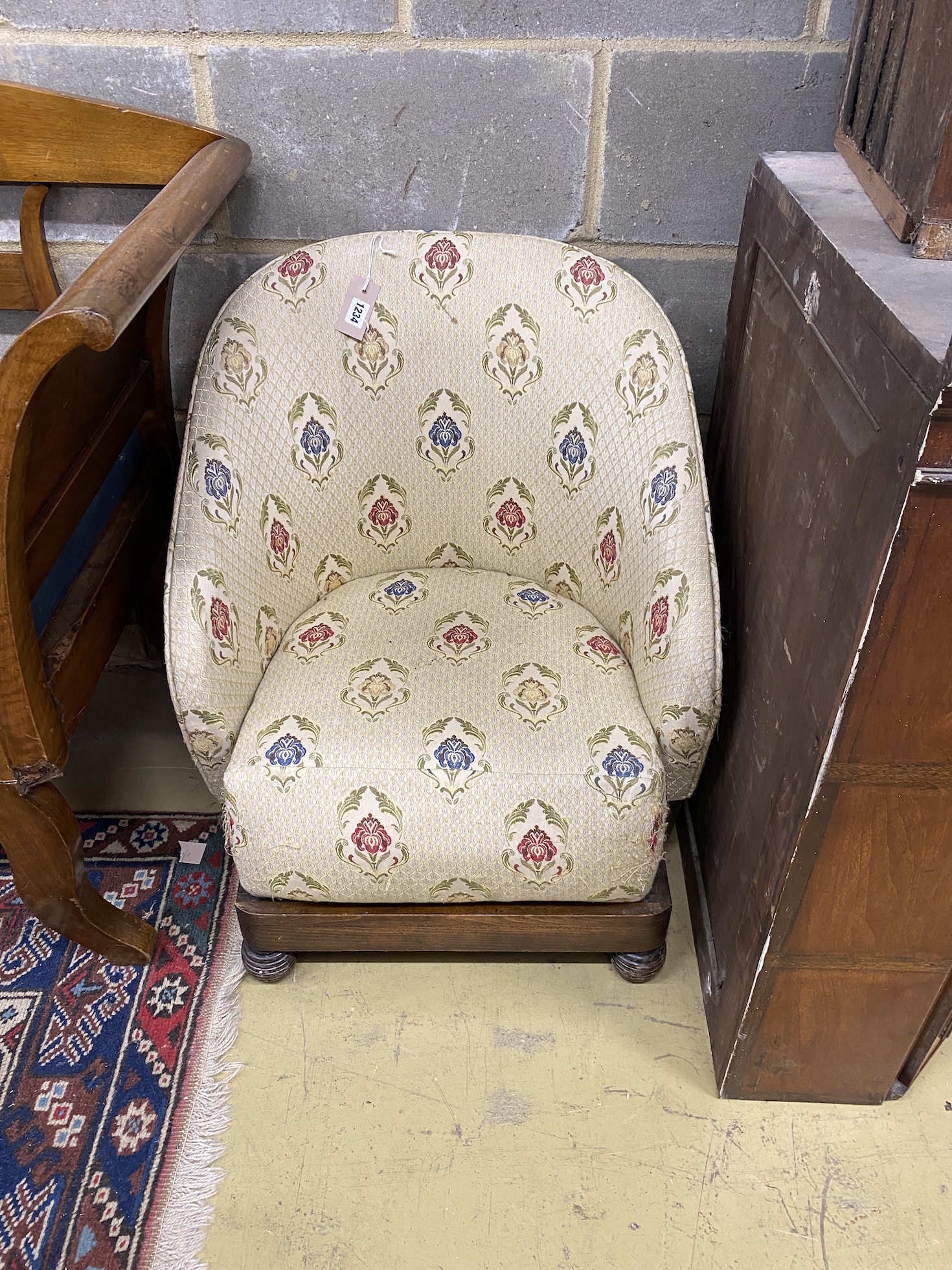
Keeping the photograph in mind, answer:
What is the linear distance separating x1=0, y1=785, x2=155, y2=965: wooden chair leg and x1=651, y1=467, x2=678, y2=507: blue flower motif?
762 mm

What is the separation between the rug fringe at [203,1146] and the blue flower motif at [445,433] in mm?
729

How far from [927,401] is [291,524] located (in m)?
0.79

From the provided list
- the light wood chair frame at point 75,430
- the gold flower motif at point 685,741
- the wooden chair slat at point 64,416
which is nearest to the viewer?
the light wood chair frame at point 75,430

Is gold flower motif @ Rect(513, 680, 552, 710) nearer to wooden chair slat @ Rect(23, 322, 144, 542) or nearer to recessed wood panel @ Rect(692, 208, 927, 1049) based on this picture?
recessed wood panel @ Rect(692, 208, 927, 1049)

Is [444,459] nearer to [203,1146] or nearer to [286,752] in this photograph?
[286,752]

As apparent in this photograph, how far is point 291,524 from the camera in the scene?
1.24 meters

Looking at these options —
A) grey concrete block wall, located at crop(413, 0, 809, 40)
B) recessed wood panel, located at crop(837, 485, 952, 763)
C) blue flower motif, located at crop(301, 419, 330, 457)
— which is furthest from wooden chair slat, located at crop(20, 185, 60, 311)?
recessed wood panel, located at crop(837, 485, 952, 763)

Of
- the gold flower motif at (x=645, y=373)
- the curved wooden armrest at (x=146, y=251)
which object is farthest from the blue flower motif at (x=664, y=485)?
the curved wooden armrest at (x=146, y=251)

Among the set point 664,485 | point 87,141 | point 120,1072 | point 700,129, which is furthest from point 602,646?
point 87,141

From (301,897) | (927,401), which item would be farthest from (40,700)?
(927,401)

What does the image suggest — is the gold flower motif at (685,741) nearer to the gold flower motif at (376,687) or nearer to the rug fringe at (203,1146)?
the gold flower motif at (376,687)

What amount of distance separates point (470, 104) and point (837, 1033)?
3.88 feet

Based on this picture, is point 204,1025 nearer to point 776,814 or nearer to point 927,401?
point 776,814

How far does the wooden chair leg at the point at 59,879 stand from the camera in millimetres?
1081
